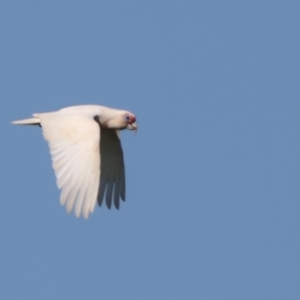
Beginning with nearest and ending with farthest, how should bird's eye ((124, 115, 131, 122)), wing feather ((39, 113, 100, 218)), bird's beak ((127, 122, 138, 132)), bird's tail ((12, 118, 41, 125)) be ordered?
wing feather ((39, 113, 100, 218)) < bird's tail ((12, 118, 41, 125)) < bird's eye ((124, 115, 131, 122)) < bird's beak ((127, 122, 138, 132))

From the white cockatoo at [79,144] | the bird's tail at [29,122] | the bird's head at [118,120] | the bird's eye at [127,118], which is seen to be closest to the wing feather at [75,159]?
the white cockatoo at [79,144]

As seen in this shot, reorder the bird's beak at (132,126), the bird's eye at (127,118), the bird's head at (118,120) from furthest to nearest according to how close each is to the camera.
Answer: the bird's beak at (132,126), the bird's eye at (127,118), the bird's head at (118,120)

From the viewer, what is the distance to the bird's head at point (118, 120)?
26.5m

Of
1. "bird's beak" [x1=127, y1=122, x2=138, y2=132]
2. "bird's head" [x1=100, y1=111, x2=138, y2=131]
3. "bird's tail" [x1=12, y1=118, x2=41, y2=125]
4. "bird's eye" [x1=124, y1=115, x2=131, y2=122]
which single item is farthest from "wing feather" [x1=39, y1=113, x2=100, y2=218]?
"bird's beak" [x1=127, y1=122, x2=138, y2=132]

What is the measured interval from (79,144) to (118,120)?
2689 millimetres

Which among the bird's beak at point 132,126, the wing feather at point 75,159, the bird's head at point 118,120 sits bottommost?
the wing feather at point 75,159

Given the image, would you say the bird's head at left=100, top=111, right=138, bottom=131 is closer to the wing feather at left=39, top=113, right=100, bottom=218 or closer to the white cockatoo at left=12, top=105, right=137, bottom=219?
the white cockatoo at left=12, top=105, right=137, bottom=219

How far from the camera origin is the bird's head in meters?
26.5

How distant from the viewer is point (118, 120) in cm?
2658

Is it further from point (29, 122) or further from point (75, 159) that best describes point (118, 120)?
point (75, 159)

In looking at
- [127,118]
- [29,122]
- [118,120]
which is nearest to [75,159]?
[29,122]

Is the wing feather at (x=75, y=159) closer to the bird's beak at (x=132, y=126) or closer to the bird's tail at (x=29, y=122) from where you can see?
the bird's tail at (x=29, y=122)

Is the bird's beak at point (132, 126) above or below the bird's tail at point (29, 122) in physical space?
below

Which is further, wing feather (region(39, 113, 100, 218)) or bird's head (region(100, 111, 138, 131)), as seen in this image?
bird's head (region(100, 111, 138, 131))
